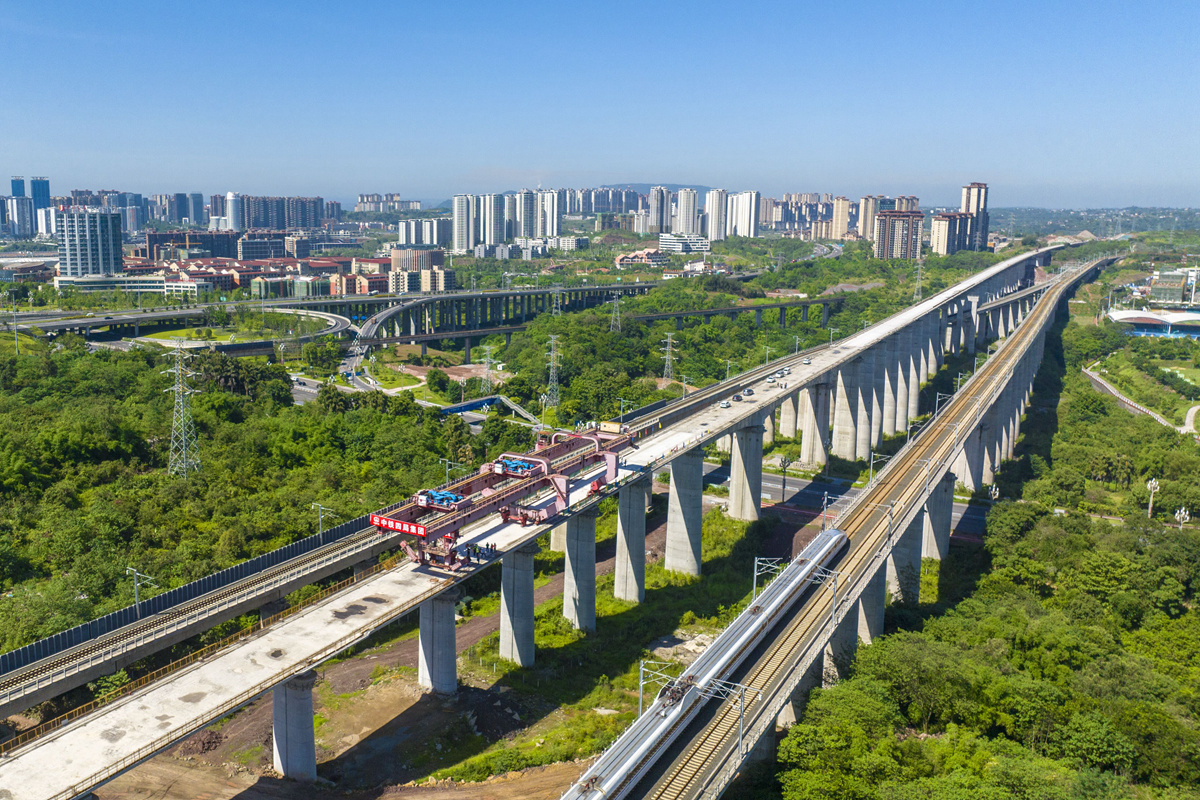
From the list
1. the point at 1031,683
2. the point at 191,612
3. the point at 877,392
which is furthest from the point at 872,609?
the point at 877,392

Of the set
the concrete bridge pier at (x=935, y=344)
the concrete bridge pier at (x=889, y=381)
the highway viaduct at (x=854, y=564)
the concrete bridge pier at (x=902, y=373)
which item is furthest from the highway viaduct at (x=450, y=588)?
the concrete bridge pier at (x=935, y=344)

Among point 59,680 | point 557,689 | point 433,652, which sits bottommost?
point 557,689

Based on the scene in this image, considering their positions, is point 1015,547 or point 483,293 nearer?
point 1015,547

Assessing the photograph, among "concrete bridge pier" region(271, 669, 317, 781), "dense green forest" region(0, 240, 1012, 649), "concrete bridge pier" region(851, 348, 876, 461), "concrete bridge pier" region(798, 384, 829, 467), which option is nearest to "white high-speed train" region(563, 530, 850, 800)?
"concrete bridge pier" region(271, 669, 317, 781)

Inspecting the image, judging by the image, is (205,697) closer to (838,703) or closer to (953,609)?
(838,703)

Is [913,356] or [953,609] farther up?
[913,356]

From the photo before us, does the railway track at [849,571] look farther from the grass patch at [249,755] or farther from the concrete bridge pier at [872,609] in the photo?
the grass patch at [249,755]

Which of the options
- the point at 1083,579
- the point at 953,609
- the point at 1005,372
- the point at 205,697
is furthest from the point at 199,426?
the point at 1005,372

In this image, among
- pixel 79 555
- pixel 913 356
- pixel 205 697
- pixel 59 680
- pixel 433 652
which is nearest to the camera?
pixel 205 697
